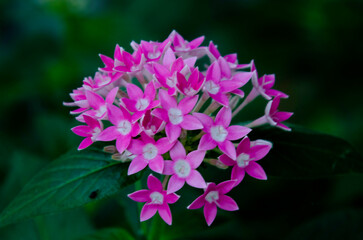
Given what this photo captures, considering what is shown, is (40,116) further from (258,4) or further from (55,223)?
(258,4)

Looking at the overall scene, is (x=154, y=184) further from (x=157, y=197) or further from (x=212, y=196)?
(x=212, y=196)

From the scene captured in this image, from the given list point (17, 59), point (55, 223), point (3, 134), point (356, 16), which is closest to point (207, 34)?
point (356, 16)

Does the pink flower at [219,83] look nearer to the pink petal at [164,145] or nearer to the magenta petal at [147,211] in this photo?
the pink petal at [164,145]

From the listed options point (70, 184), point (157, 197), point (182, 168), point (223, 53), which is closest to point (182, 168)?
point (182, 168)

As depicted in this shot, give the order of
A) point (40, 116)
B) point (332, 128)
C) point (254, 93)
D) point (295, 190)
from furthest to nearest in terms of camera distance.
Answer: point (332, 128) → point (40, 116) → point (295, 190) → point (254, 93)

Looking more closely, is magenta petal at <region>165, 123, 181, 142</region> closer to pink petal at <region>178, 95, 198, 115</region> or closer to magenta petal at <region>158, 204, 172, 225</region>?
Result: pink petal at <region>178, 95, 198, 115</region>
